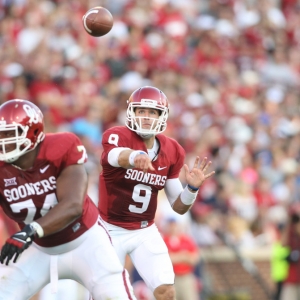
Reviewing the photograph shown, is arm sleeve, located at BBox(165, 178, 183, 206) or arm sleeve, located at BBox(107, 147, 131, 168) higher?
arm sleeve, located at BBox(107, 147, 131, 168)

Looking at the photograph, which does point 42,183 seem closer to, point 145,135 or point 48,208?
point 48,208

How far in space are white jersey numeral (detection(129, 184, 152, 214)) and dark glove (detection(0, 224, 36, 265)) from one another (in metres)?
1.46

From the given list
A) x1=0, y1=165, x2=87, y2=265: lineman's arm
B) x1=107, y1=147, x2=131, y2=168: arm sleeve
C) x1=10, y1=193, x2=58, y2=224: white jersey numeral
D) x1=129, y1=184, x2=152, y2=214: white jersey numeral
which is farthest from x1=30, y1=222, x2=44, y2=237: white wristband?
x1=129, y1=184, x2=152, y2=214: white jersey numeral

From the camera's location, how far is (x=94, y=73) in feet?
38.4

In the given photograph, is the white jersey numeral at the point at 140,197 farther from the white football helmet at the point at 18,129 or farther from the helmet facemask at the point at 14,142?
the helmet facemask at the point at 14,142

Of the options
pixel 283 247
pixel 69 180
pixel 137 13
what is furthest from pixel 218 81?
pixel 69 180

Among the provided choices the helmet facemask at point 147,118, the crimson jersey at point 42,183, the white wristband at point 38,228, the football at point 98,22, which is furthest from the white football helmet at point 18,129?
the football at point 98,22

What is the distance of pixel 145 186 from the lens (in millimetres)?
5773

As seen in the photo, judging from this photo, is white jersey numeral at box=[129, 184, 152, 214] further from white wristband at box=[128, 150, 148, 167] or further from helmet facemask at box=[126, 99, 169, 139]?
white wristband at box=[128, 150, 148, 167]

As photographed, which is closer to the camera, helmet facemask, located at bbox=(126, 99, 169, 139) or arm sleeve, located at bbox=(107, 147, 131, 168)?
arm sleeve, located at bbox=(107, 147, 131, 168)

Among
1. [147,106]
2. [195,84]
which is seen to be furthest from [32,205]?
[195,84]

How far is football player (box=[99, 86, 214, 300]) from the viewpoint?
567cm

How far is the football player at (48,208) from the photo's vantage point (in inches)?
185

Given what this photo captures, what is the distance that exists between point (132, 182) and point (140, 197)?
0.15 meters
